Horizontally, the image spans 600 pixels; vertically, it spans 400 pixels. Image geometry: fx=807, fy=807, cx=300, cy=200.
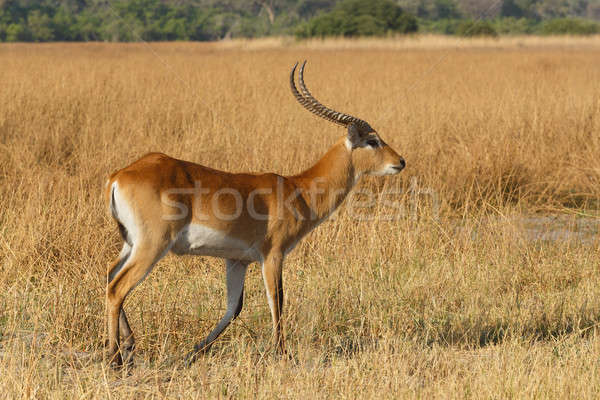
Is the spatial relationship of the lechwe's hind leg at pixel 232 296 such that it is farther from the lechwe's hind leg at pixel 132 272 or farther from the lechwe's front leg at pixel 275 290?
the lechwe's hind leg at pixel 132 272

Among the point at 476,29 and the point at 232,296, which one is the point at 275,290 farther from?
the point at 476,29

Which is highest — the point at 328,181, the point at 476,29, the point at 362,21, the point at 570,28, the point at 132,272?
the point at 328,181

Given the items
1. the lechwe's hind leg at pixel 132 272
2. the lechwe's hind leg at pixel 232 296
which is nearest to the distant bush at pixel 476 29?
the lechwe's hind leg at pixel 232 296

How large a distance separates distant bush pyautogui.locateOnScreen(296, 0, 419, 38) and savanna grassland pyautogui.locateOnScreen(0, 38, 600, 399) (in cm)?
2559

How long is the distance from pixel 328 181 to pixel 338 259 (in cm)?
121

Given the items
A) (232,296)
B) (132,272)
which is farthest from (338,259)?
(132,272)

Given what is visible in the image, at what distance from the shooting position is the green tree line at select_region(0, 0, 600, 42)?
1496 inches

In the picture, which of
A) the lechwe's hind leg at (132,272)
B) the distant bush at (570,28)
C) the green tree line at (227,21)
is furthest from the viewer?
the distant bush at (570,28)

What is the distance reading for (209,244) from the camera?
12.4ft

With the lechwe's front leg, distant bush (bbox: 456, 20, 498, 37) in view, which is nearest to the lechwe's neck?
the lechwe's front leg

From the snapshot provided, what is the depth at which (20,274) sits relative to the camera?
5.10 metres

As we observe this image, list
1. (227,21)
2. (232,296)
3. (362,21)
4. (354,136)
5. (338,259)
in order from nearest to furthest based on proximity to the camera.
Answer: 1. (232,296)
2. (354,136)
3. (338,259)
4. (362,21)
5. (227,21)

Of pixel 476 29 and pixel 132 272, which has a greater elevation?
pixel 132 272

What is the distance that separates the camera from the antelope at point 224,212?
11.8ft
